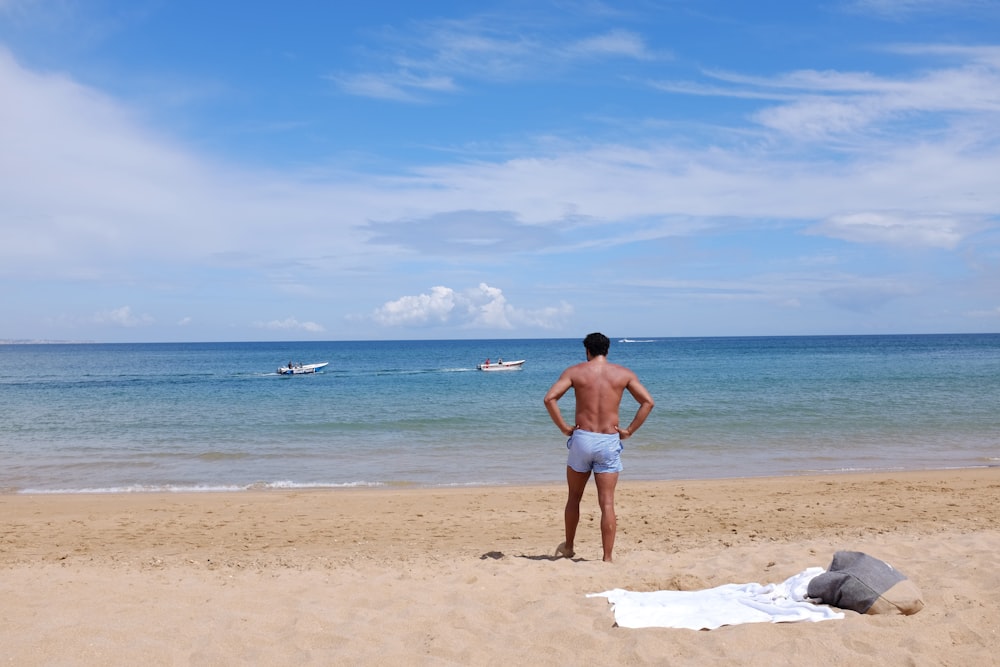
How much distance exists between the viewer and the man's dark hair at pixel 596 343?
655 centimetres

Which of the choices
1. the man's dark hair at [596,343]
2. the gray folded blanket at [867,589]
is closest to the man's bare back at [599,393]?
the man's dark hair at [596,343]

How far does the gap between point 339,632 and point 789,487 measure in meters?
8.98

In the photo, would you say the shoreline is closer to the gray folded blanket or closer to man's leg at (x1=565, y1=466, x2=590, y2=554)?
man's leg at (x1=565, y1=466, x2=590, y2=554)

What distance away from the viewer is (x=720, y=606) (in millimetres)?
4973

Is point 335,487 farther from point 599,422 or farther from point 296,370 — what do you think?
point 296,370

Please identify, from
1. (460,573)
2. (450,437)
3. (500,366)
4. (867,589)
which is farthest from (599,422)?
(500,366)

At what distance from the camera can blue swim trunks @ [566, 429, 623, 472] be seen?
6371mm

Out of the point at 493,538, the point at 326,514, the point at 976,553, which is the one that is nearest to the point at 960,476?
the point at 976,553

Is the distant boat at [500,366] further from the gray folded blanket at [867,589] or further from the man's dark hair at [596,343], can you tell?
the gray folded blanket at [867,589]

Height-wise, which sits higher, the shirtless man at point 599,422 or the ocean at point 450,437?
the shirtless man at point 599,422

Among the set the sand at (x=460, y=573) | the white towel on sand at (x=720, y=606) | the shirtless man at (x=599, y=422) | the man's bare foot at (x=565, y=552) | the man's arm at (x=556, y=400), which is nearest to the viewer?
the sand at (x=460, y=573)

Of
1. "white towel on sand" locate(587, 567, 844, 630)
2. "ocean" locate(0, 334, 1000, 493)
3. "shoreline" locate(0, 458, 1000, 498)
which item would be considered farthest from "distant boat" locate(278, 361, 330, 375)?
"white towel on sand" locate(587, 567, 844, 630)

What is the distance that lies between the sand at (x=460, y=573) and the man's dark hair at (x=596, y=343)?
1.80 meters

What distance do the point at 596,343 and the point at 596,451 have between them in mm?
929
